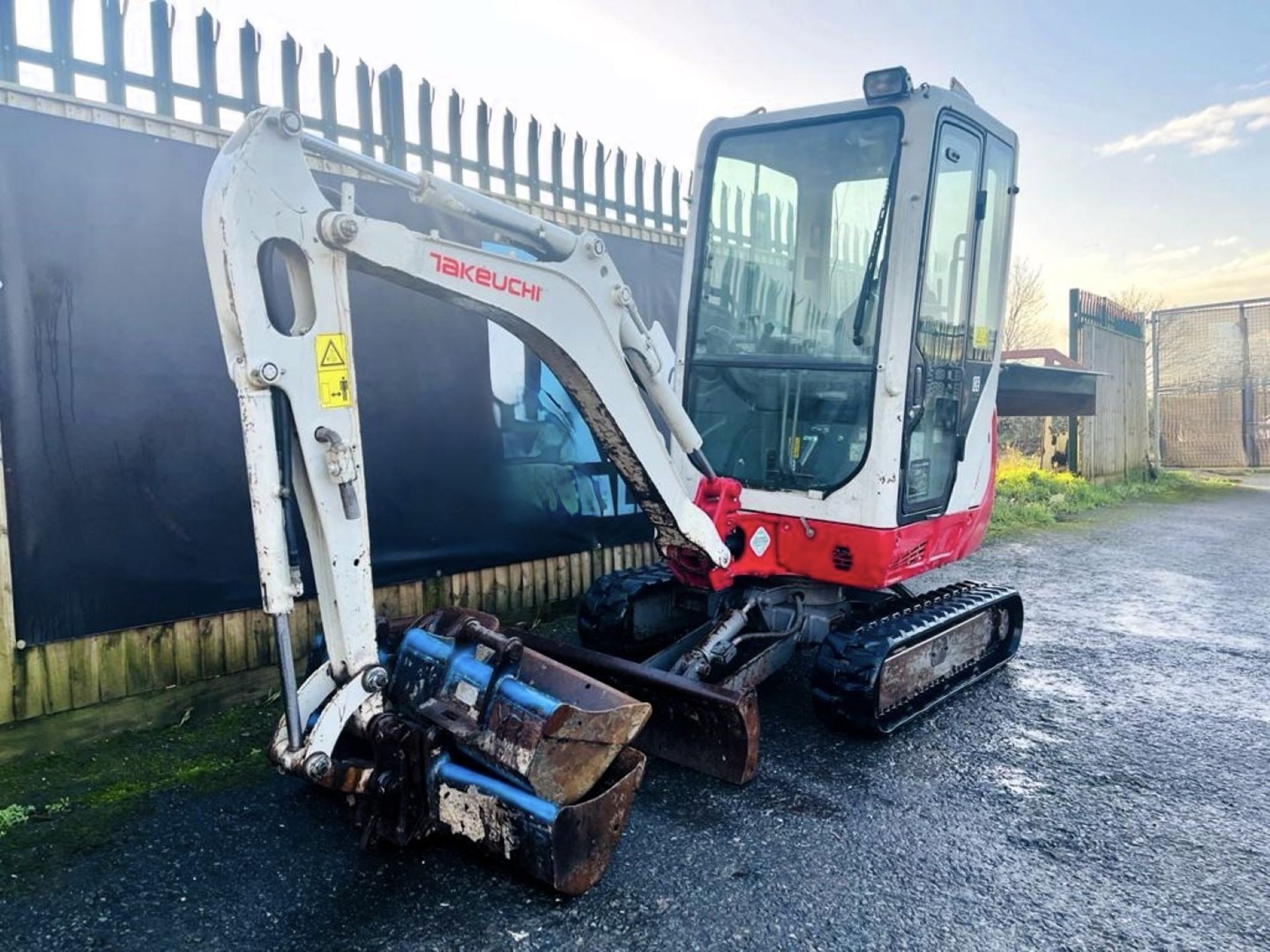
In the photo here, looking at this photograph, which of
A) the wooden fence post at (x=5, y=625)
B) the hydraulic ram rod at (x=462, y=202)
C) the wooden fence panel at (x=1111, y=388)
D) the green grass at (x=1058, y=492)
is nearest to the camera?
the hydraulic ram rod at (x=462, y=202)

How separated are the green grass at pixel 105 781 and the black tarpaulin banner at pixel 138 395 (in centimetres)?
52

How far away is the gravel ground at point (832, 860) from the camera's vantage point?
8.02 ft

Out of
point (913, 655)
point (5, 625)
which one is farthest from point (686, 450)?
point (5, 625)

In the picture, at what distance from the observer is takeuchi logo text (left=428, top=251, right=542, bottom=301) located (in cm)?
269

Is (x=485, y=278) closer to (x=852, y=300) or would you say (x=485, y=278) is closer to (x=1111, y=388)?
(x=852, y=300)

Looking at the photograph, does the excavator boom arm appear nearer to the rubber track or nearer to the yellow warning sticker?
the yellow warning sticker

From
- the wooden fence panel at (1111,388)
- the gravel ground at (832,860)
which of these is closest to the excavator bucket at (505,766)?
the gravel ground at (832,860)

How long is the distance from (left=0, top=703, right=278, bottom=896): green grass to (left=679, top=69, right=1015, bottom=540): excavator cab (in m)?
2.33

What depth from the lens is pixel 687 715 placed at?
3.34 metres

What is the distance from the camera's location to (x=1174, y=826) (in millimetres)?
3047

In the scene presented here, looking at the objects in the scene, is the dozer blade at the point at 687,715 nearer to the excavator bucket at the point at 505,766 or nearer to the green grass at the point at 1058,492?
the excavator bucket at the point at 505,766

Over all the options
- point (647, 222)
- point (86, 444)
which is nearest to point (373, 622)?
point (86, 444)

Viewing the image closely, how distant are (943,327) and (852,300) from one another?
1.61 ft

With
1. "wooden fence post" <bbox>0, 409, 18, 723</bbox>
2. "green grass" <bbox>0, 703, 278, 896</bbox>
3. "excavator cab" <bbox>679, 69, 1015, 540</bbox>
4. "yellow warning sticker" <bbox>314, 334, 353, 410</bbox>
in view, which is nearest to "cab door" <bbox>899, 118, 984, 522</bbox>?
"excavator cab" <bbox>679, 69, 1015, 540</bbox>
